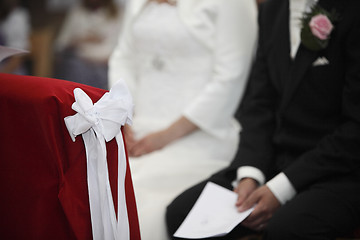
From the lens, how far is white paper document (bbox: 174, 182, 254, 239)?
1.09 m

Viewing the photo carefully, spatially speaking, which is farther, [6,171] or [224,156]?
[224,156]

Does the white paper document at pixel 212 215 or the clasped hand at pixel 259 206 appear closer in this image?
the white paper document at pixel 212 215

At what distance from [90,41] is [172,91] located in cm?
244

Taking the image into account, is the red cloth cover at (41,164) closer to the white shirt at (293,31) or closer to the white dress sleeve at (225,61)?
the white shirt at (293,31)

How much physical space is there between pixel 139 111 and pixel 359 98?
832 mm

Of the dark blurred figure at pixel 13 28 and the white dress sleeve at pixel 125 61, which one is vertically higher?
the white dress sleeve at pixel 125 61

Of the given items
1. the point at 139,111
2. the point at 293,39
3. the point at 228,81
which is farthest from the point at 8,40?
the point at 293,39

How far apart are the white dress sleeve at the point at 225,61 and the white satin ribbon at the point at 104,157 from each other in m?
0.64

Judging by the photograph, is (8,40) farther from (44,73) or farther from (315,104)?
(315,104)

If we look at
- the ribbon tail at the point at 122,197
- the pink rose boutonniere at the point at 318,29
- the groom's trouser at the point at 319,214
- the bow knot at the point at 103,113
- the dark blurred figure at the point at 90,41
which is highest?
the pink rose boutonniere at the point at 318,29

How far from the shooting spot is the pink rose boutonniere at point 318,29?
3.91 ft

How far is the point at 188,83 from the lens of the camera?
1.61 m

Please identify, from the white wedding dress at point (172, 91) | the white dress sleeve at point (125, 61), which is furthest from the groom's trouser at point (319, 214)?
the white dress sleeve at point (125, 61)

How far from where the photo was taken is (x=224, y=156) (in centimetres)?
158
